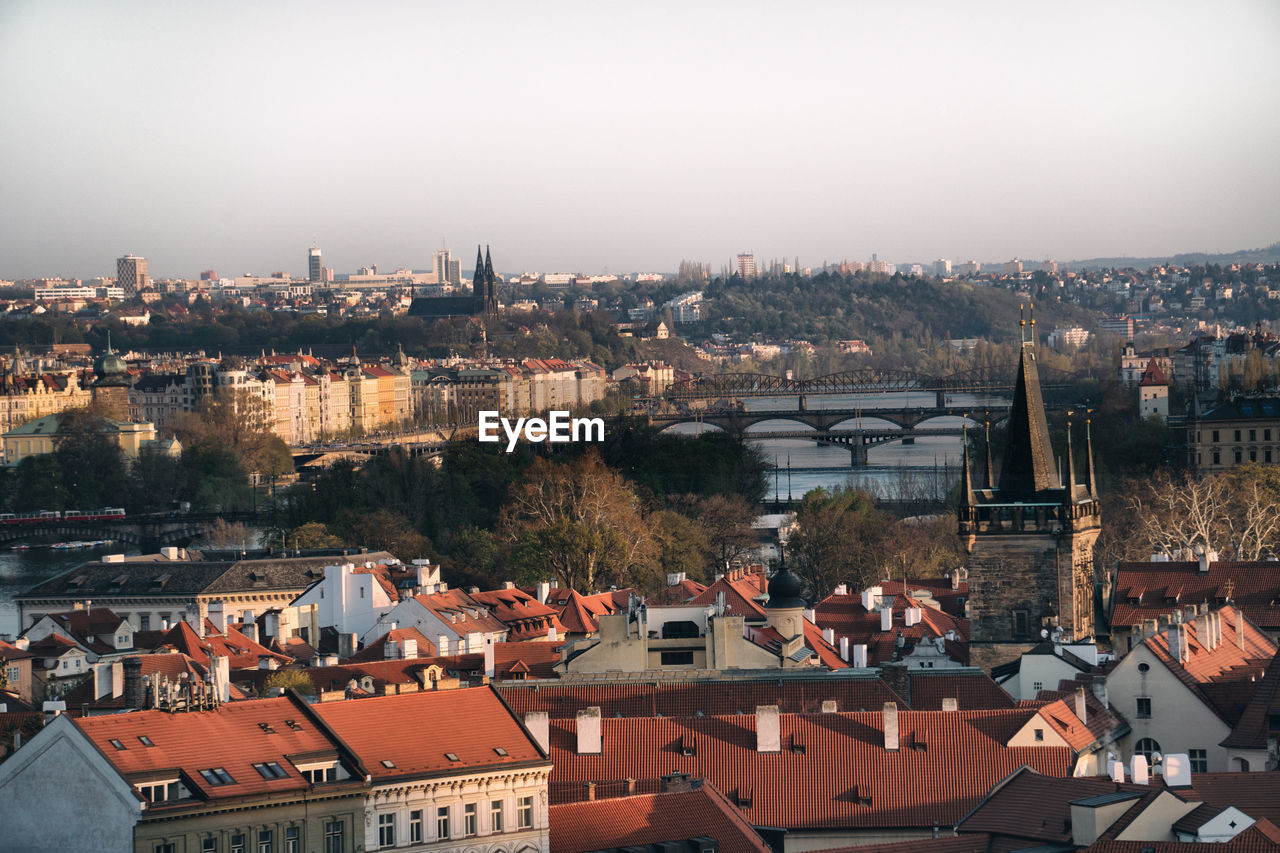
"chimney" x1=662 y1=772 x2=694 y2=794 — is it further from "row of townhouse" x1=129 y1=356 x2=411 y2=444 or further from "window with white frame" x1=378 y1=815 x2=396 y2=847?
"row of townhouse" x1=129 y1=356 x2=411 y2=444

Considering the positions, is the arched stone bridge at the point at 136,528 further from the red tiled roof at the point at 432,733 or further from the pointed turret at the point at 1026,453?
the red tiled roof at the point at 432,733

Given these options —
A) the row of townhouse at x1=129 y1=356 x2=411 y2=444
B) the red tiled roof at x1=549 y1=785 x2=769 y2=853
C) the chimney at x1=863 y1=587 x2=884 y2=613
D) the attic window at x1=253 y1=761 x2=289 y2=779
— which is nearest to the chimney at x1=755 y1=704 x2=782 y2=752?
the red tiled roof at x1=549 y1=785 x2=769 y2=853

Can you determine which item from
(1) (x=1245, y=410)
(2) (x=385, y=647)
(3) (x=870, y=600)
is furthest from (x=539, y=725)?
(1) (x=1245, y=410)

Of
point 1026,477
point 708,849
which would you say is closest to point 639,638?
point 1026,477

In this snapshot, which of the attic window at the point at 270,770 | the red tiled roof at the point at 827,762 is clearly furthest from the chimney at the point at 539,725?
the attic window at the point at 270,770

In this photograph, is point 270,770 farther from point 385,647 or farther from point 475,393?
point 475,393

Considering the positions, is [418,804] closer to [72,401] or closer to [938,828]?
[938,828]
